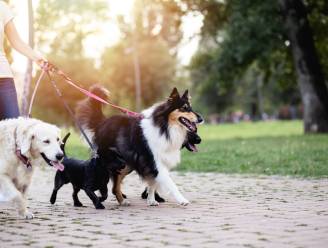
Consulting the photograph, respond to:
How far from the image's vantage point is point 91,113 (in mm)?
10031

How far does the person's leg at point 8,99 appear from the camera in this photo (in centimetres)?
836

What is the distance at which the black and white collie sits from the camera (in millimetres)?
9227

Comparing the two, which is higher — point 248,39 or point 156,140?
point 248,39

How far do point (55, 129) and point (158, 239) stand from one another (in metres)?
2.37

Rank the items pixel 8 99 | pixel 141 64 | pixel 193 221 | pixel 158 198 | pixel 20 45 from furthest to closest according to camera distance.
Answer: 1. pixel 141 64
2. pixel 158 198
3. pixel 20 45
4. pixel 8 99
5. pixel 193 221

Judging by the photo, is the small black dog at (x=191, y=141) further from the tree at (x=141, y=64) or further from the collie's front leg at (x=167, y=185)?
the tree at (x=141, y=64)

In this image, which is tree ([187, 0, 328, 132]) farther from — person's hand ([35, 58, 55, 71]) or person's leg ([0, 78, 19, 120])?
person's leg ([0, 78, 19, 120])

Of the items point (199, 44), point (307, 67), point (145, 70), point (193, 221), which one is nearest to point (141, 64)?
point (145, 70)

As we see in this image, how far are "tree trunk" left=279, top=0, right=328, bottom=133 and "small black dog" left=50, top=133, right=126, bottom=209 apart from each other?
20337 millimetres

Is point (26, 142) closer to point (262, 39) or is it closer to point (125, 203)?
point (125, 203)

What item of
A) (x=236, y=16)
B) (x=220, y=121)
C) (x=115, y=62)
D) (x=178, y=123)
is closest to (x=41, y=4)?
(x=236, y=16)

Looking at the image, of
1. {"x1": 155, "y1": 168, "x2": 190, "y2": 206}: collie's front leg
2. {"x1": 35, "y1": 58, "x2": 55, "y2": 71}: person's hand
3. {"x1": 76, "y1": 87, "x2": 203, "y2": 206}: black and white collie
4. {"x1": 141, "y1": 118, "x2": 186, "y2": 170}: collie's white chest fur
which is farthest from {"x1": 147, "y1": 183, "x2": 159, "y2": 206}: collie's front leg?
{"x1": 35, "y1": 58, "x2": 55, "y2": 71}: person's hand

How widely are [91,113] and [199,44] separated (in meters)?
27.6

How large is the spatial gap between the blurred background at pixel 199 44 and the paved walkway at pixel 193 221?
14.8 feet
